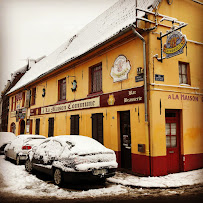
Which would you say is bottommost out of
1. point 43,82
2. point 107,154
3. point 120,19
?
point 107,154

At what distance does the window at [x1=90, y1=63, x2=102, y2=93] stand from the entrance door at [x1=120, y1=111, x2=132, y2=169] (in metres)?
2.43

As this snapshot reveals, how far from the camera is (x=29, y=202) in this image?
530cm

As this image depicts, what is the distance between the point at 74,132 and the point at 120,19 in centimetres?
689

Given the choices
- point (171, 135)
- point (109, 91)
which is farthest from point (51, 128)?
point (171, 135)

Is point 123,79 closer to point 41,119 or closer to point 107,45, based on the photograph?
point 107,45

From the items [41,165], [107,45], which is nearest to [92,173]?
[41,165]

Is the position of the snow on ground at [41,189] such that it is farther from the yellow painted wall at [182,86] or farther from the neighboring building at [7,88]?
the neighboring building at [7,88]

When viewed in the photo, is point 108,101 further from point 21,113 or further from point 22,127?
point 22,127

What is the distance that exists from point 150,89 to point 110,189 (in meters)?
3.92

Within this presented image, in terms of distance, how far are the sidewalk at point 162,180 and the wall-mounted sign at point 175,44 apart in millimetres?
4398

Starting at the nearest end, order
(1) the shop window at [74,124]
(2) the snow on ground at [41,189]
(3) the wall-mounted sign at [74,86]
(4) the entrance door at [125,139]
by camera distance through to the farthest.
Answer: (2) the snow on ground at [41,189] → (4) the entrance door at [125,139] → (1) the shop window at [74,124] → (3) the wall-mounted sign at [74,86]

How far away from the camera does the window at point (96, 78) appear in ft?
37.9

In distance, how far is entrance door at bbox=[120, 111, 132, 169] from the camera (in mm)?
9375

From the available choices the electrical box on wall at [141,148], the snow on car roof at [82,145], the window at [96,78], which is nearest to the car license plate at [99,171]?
the snow on car roof at [82,145]
